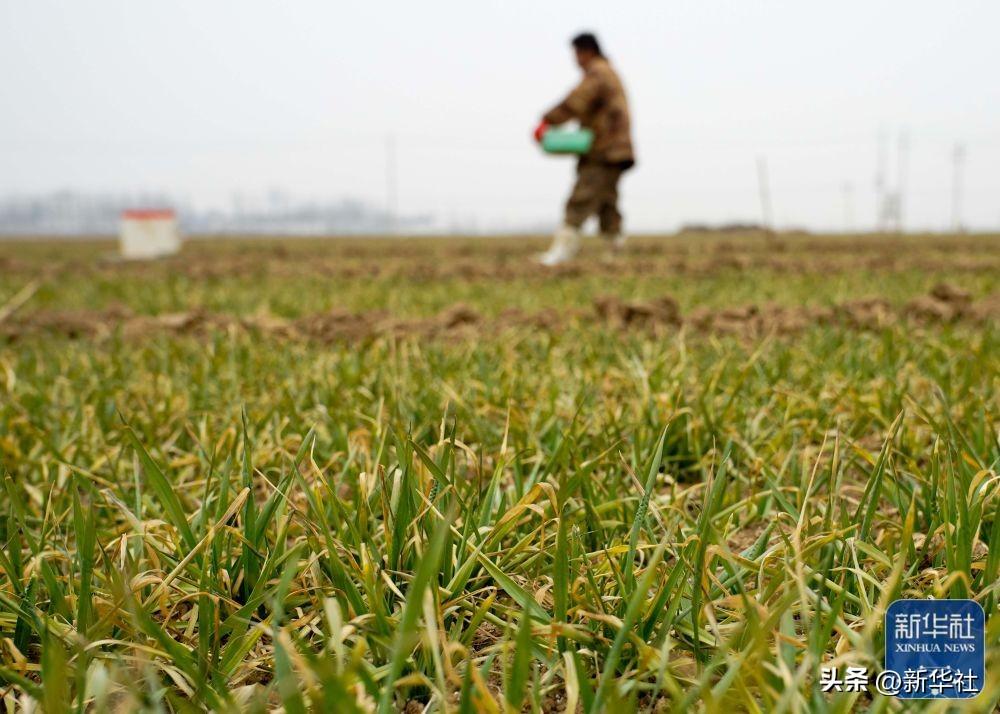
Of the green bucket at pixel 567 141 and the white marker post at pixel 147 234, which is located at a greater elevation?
the green bucket at pixel 567 141

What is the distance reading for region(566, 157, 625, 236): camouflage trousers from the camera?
9789 millimetres

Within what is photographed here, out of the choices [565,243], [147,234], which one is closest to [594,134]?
[565,243]

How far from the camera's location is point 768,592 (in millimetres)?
1063

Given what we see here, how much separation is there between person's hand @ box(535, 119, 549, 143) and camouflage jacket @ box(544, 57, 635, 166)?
0.18 feet

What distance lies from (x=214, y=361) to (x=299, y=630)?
6.91ft

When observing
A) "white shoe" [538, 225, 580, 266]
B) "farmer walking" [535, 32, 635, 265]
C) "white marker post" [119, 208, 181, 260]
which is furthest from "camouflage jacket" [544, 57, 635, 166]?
"white marker post" [119, 208, 181, 260]

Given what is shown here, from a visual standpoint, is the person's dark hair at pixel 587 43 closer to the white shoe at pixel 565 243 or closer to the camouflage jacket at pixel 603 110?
the camouflage jacket at pixel 603 110

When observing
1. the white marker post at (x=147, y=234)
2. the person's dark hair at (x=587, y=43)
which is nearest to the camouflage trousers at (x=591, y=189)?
the person's dark hair at (x=587, y=43)

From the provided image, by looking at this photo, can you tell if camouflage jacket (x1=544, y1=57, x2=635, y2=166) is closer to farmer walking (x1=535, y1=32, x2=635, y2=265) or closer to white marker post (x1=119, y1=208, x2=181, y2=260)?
farmer walking (x1=535, y1=32, x2=635, y2=265)

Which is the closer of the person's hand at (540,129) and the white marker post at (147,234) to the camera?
the person's hand at (540,129)

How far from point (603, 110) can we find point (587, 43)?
36.4 inches

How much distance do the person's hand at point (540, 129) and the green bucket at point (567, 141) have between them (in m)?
0.04

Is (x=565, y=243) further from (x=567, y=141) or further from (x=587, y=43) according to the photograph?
(x=587, y=43)

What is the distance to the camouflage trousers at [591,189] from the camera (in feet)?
32.1
